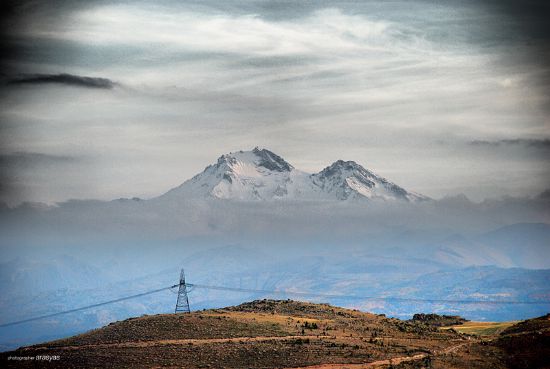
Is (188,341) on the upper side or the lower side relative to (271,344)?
upper

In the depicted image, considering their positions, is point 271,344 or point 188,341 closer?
point 271,344

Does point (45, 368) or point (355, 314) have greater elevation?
point (355, 314)

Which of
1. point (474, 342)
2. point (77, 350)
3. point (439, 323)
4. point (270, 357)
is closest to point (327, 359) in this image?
point (270, 357)

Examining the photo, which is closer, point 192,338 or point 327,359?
point 327,359

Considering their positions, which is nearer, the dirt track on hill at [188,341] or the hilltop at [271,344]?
the hilltop at [271,344]

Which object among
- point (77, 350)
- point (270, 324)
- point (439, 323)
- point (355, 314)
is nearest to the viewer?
point (77, 350)

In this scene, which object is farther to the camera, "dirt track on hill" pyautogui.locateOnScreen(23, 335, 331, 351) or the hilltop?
"dirt track on hill" pyautogui.locateOnScreen(23, 335, 331, 351)

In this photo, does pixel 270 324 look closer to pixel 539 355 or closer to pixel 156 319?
pixel 156 319

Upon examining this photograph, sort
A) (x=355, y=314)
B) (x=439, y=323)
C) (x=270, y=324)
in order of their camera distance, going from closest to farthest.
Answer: (x=270, y=324) < (x=355, y=314) < (x=439, y=323)
